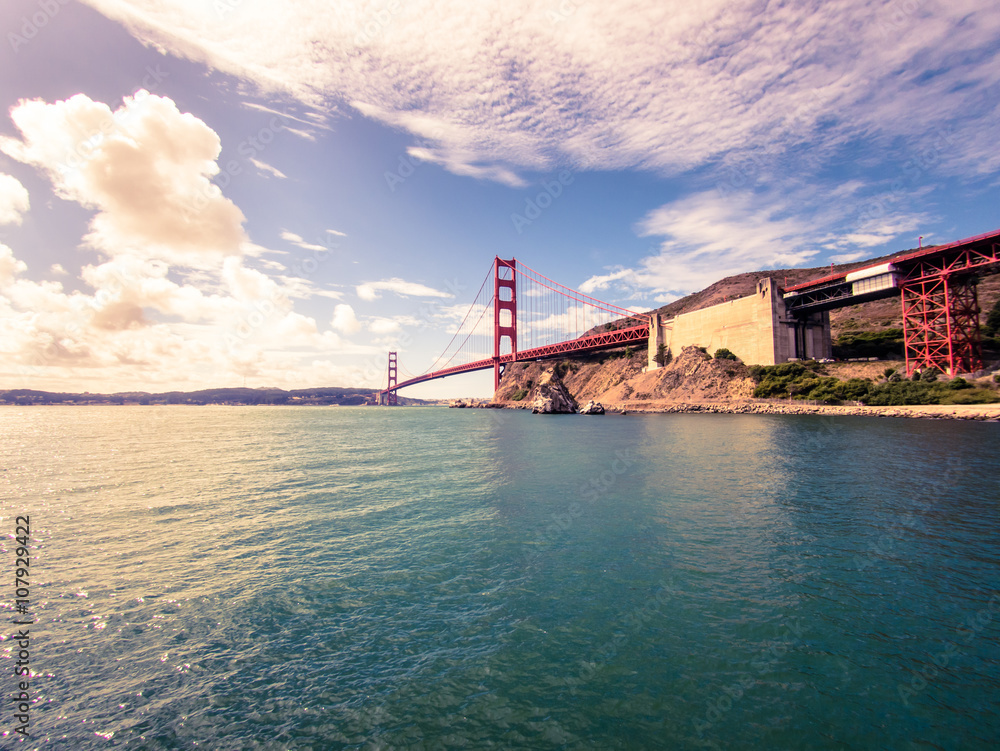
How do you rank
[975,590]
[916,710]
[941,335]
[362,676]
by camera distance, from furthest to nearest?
[941,335]
[975,590]
[362,676]
[916,710]

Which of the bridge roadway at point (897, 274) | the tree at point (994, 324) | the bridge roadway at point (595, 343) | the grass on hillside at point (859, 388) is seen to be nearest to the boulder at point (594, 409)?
the bridge roadway at point (595, 343)

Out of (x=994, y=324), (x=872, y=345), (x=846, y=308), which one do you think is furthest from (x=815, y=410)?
(x=846, y=308)

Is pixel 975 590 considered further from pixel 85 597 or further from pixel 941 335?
pixel 941 335

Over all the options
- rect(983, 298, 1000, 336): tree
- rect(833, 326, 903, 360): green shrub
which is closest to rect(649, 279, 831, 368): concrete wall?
rect(833, 326, 903, 360): green shrub

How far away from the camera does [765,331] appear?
58.7 m

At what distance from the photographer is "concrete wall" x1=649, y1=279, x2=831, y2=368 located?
5797 centimetres

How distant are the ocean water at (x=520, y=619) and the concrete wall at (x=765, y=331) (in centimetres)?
4987

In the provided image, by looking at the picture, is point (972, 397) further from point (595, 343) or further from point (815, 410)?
point (595, 343)

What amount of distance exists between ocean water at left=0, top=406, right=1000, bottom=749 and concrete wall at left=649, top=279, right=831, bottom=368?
49.9 m

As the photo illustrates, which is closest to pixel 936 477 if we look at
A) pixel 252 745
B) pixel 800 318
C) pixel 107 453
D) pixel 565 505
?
pixel 565 505

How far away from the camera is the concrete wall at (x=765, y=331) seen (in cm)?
5797

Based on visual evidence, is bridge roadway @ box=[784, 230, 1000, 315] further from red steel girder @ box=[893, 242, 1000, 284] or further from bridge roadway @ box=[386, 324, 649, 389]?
bridge roadway @ box=[386, 324, 649, 389]

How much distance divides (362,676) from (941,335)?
59239 millimetres

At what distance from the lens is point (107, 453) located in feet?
90.6
